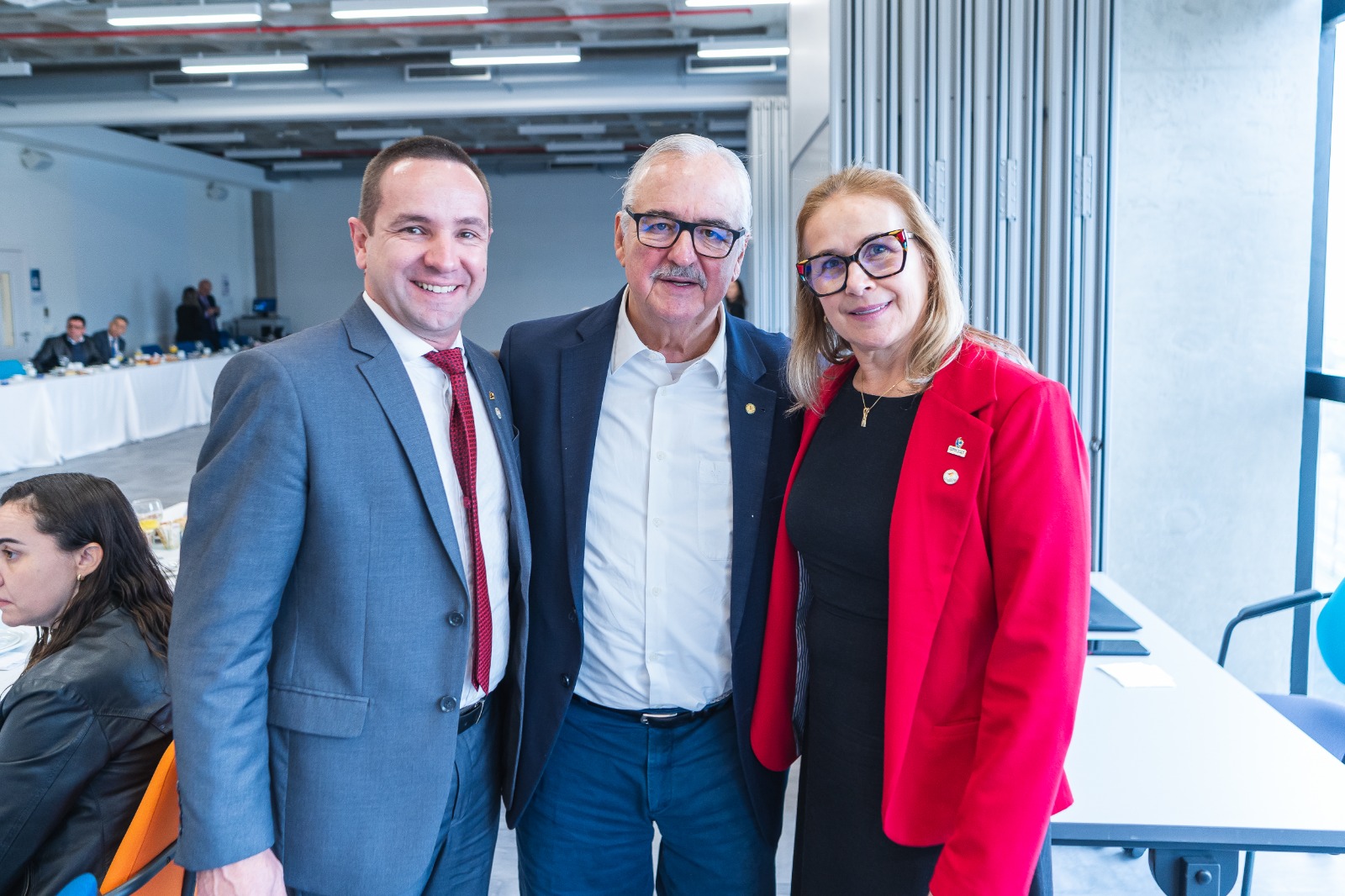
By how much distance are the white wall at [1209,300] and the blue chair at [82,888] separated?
11.8 ft

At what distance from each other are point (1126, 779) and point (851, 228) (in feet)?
4.22

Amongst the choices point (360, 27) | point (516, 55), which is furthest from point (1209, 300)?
point (360, 27)

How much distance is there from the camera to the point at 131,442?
1124 cm

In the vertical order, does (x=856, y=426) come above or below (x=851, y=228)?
below

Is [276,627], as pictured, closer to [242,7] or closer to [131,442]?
[242,7]

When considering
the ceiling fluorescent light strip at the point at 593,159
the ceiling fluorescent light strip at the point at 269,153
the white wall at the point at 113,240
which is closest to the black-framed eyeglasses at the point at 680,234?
the white wall at the point at 113,240

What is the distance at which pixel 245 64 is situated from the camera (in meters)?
10.0

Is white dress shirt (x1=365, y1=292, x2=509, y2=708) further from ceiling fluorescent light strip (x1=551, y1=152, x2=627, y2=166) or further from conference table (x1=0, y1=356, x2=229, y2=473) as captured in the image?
ceiling fluorescent light strip (x1=551, y1=152, x2=627, y2=166)

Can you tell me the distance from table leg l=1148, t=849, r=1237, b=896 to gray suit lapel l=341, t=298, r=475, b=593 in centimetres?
145

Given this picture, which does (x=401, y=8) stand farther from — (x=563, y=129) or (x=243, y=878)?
(x=243, y=878)

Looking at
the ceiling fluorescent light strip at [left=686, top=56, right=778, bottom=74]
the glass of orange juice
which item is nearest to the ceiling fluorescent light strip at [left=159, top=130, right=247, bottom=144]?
the ceiling fluorescent light strip at [left=686, top=56, right=778, bottom=74]

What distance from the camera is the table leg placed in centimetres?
179

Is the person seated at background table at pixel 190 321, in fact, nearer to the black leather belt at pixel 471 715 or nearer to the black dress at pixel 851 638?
the black leather belt at pixel 471 715

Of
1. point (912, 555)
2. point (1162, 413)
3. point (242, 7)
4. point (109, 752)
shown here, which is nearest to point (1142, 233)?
point (1162, 413)
